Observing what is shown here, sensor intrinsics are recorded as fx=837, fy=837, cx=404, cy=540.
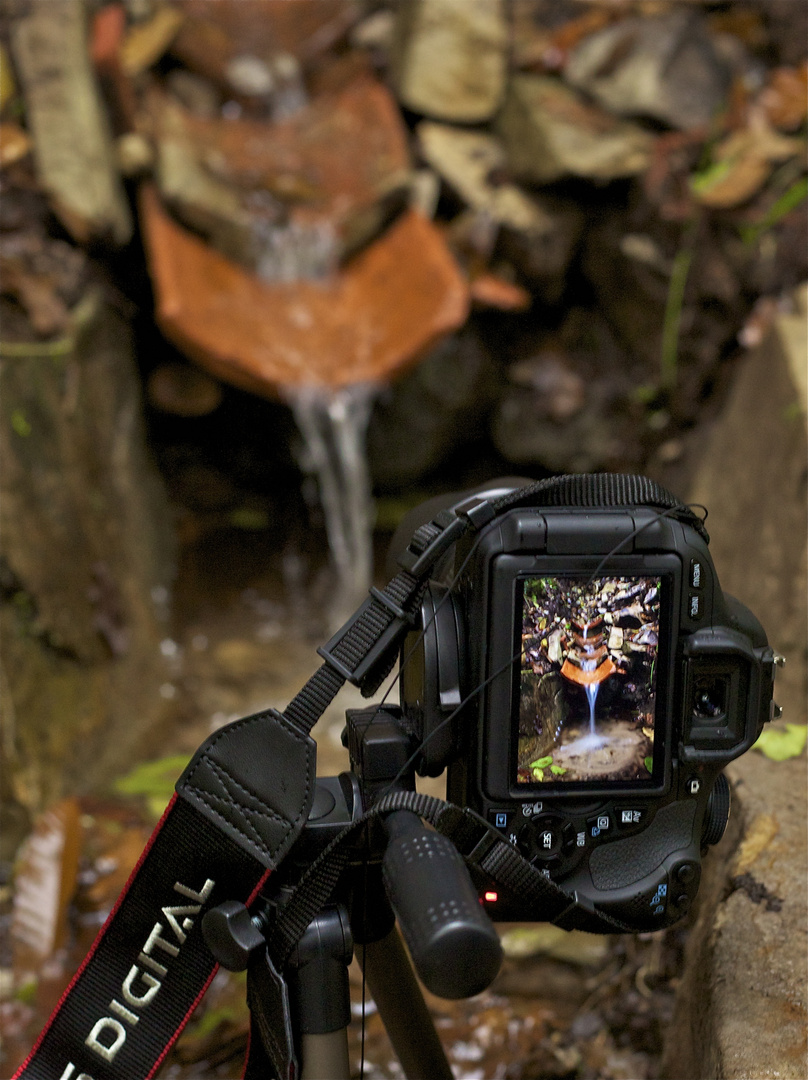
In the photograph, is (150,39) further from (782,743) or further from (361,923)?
(361,923)

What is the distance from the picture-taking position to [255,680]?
2.90 metres

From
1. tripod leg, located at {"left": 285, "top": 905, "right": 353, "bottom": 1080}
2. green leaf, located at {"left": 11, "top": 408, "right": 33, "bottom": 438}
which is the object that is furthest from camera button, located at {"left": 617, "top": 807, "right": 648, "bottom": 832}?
green leaf, located at {"left": 11, "top": 408, "right": 33, "bottom": 438}

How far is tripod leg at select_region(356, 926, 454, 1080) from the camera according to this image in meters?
0.86

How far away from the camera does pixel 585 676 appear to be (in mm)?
700

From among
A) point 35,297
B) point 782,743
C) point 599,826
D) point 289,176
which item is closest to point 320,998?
point 599,826

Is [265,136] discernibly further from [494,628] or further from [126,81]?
[494,628]

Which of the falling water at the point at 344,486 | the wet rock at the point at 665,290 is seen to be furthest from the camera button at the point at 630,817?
the wet rock at the point at 665,290

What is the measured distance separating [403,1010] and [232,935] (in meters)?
0.25

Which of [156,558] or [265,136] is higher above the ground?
[265,136]

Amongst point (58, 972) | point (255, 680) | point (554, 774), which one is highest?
point (554, 774)

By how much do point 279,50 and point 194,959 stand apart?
419 centimetres

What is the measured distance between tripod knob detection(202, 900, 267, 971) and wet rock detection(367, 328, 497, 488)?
278cm

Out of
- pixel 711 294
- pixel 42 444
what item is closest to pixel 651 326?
pixel 711 294

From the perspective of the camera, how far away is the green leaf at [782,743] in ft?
4.11
